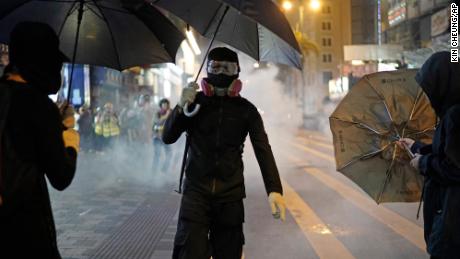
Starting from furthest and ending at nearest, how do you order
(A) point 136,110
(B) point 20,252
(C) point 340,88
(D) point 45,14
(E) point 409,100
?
(C) point 340,88, (A) point 136,110, (D) point 45,14, (E) point 409,100, (B) point 20,252

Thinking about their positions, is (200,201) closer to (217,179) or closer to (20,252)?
(217,179)

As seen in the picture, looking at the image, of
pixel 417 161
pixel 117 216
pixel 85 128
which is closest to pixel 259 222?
pixel 117 216

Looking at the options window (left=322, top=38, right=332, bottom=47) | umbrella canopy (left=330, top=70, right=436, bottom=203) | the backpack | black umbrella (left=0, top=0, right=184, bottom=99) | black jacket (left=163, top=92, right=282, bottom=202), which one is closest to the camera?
the backpack

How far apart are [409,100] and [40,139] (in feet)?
8.05

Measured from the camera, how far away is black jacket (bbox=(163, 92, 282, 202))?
3.23 meters

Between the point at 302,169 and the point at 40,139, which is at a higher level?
the point at 40,139

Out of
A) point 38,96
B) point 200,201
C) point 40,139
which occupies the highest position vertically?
point 38,96

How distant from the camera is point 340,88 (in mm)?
50562

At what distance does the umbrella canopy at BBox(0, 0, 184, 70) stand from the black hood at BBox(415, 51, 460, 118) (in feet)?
7.34

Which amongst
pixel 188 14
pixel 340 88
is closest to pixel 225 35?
pixel 188 14

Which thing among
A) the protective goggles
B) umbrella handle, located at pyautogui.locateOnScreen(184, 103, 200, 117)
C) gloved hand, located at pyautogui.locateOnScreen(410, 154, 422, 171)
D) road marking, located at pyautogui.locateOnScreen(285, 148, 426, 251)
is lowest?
road marking, located at pyautogui.locateOnScreen(285, 148, 426, 251)

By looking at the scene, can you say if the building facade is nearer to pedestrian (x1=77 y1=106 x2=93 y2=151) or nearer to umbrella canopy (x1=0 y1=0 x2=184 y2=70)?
pedestrian (x1=77 y1=106 x2=93 y2=151)

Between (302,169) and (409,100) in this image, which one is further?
(302,169)

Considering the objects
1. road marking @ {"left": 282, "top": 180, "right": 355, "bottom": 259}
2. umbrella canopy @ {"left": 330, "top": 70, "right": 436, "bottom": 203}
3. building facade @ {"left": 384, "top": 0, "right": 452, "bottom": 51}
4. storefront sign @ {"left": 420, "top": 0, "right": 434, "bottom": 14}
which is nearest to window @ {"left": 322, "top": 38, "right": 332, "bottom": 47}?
building facade @ {"left": 384, "top": 0, "right": 452, "bottom": 51}
